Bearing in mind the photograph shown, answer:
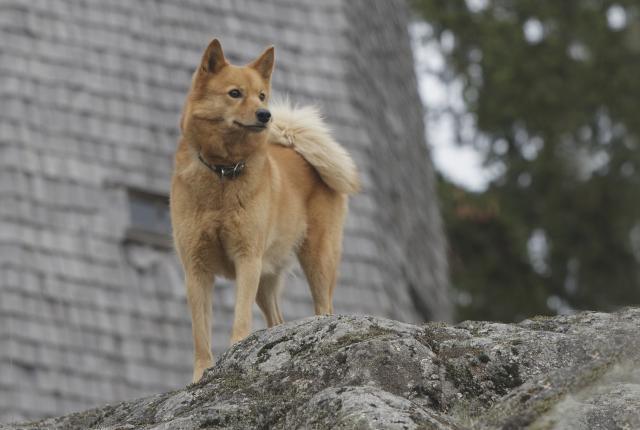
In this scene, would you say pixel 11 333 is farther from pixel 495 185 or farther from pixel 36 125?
pixel 495 185

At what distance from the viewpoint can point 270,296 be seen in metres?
8.09

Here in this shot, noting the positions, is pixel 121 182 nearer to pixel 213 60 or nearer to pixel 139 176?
pixel 139 176

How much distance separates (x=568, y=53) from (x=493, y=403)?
795 inches

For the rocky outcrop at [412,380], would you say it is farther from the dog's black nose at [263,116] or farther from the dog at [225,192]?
the dog's black nose at [263,116]

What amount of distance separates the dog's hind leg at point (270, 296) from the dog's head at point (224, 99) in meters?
0.98

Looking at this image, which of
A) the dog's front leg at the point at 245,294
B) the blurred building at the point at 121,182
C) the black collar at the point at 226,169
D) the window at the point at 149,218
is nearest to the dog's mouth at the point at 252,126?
the black collar at the point at 226,169

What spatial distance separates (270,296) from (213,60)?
4.21 feet

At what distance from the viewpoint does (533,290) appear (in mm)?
23547

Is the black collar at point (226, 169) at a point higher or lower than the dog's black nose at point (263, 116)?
lower

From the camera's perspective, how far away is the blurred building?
1334 cm

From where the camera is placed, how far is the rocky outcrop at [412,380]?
5094 millimetres

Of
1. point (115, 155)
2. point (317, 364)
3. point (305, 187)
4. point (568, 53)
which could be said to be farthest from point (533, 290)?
point (317, 364)

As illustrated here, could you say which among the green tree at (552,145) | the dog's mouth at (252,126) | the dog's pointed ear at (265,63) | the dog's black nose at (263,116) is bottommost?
the green tree at (552,145)

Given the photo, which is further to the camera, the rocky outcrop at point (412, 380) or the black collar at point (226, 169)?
the black collar at point (226, 169)
